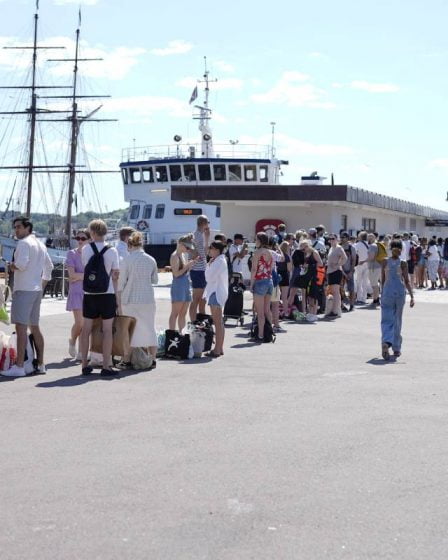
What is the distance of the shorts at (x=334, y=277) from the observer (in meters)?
19.9

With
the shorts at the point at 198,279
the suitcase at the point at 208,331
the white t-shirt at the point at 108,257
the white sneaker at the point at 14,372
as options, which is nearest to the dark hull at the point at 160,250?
the shorts at the point at 198,279

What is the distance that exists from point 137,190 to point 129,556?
53354 mm

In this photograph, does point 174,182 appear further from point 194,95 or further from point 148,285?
point 148,285

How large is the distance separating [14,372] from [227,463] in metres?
4.77

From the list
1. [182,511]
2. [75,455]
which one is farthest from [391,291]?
[182,511]

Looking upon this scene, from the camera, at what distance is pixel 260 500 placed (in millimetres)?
5668

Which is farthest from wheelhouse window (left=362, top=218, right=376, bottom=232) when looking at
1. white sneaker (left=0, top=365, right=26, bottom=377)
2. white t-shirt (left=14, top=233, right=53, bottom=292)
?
white sneaker (left=0, top=365, right=26, bottom=377)

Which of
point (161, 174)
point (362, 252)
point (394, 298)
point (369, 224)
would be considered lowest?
point (394, 298)

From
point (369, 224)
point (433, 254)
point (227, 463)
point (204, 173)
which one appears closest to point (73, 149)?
point (204, 173)

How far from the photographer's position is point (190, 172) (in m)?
55.8

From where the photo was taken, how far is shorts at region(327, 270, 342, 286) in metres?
19.9

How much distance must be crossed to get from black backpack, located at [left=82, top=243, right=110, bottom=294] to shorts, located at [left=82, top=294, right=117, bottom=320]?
74mm

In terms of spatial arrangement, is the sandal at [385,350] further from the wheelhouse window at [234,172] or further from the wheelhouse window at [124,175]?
the wheelhouse window at [124,175]

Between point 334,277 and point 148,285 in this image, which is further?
point 334,277
